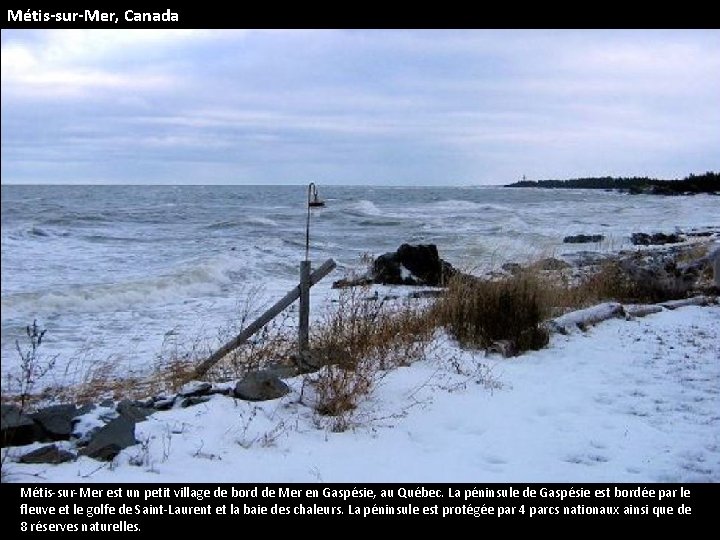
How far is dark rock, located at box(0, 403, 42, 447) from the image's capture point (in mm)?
4461

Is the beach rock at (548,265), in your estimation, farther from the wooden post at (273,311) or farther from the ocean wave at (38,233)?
the ocean wave at (38,233)

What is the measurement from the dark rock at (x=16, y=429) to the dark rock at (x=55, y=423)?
0.06m

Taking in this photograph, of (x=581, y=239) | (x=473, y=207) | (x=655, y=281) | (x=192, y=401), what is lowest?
(x=192, y=401)

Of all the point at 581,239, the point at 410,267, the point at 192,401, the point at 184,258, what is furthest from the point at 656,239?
the point at 192,401

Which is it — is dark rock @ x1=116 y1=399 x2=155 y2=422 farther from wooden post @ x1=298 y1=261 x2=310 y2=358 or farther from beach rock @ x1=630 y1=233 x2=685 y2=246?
beach rock @ x1=630 y1=233 x2=685 y2=246

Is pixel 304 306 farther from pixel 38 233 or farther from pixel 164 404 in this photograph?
pixel 38 233

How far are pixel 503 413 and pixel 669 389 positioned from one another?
6.31ft

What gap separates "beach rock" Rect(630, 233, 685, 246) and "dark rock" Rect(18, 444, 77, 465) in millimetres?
23696

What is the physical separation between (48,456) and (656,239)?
25.5 metres

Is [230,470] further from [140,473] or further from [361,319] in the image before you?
[361,319]

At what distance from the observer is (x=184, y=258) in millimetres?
20938
